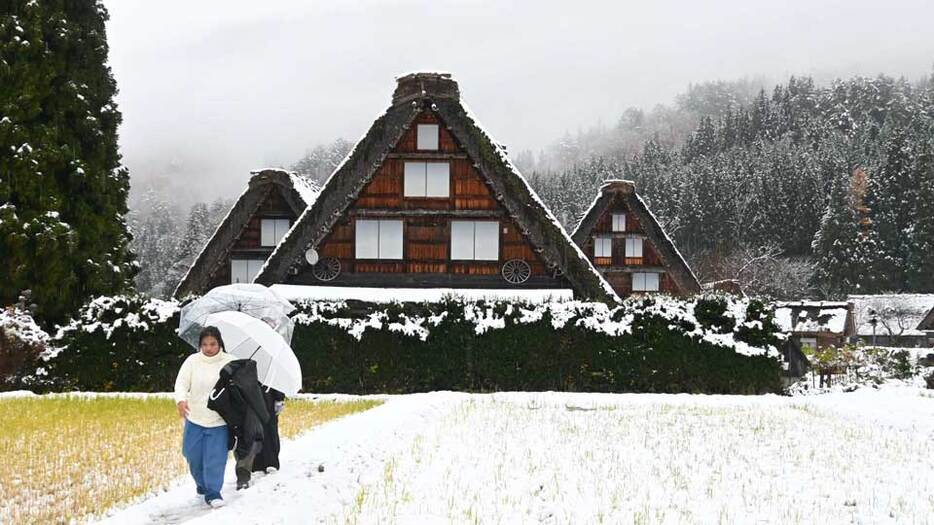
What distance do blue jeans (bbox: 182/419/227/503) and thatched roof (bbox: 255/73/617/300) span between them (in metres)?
16.2

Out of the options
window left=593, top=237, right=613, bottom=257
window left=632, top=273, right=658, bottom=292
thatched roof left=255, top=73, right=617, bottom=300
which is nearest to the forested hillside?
window left=632, top=273, right=658, bottom=292

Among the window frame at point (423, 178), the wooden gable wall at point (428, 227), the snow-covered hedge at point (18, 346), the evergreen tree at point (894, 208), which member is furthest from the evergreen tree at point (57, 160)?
the evergreen tree at point (894, 208)

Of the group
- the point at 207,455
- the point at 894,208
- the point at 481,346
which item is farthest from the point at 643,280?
the point at 207,455

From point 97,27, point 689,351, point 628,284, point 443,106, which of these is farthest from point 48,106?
point 628,284

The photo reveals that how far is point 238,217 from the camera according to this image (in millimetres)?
28953

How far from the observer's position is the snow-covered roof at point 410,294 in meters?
20.6

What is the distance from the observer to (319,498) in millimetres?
6887

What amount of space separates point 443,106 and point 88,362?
41.3 ft

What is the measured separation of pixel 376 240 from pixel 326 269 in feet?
5.98

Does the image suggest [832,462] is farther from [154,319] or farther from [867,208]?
[867,208]

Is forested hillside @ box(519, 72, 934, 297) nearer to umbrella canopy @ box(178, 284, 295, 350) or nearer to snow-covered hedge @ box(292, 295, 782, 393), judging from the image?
snow-covered hedge @ box(292, 295, 782, 393)

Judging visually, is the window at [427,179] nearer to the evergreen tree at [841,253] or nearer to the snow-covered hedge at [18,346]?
the snow-covered hedge at [18,346]

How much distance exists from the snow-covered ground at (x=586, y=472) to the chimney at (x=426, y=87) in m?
12.4

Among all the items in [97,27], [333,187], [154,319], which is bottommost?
[154,319]
